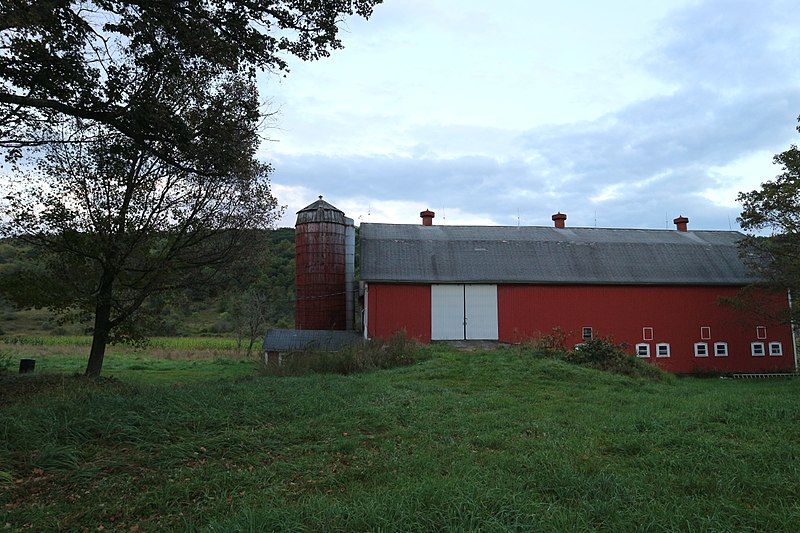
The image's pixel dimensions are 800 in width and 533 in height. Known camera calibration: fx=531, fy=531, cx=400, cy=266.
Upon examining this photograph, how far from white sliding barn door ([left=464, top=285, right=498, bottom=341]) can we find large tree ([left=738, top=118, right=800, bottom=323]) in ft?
35.5

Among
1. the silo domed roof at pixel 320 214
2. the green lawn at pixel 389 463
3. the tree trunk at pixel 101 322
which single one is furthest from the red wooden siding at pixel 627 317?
the green lawn at pixel 389 463

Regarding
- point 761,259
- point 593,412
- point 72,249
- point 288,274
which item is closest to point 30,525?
point 593,412

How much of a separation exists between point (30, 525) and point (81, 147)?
10.7 metres

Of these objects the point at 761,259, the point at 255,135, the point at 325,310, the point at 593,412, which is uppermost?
the point at 255,135

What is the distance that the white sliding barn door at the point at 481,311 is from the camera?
24.3 meters

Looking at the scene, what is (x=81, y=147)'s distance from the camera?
1231 centimetres

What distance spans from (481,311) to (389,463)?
19.3 metres

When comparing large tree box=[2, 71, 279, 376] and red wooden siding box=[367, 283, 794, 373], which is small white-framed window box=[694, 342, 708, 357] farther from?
large tree box=[2, 71, 279, 376]

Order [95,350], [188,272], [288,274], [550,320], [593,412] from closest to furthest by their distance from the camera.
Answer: [593,412] → [95,350] → [188,272] → [550,320] → [288,274]

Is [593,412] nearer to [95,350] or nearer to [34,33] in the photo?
[34,33]

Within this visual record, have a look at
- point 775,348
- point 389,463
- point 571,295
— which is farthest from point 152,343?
point 775,348

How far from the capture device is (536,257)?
26125 millimetres

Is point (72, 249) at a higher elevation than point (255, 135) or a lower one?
lower

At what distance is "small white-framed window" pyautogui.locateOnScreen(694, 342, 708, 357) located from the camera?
25781 mm
